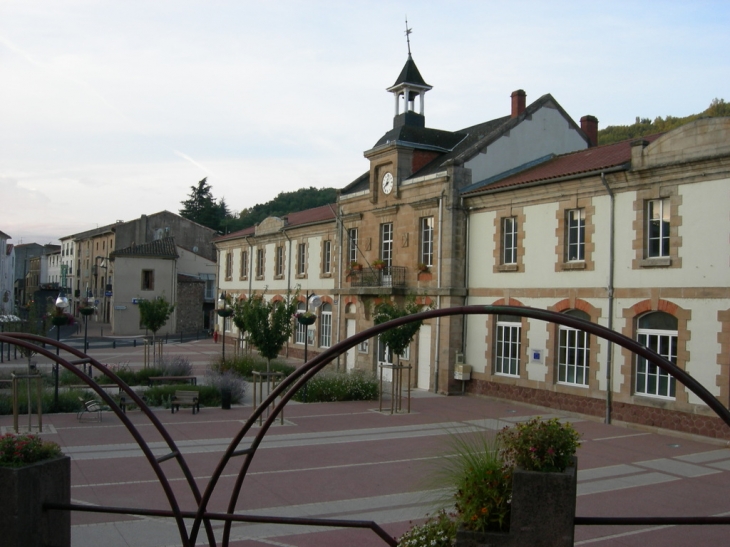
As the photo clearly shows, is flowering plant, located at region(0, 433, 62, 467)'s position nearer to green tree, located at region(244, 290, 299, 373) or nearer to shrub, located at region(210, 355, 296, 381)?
green tree, located at region(244, 290, 299, 373)

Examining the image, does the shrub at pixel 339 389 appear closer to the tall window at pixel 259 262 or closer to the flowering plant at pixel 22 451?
the flowering plant at pixel 22 451

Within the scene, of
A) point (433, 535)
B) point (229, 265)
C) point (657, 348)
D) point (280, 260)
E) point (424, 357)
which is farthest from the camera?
point (229, 265)

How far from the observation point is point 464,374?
24328 mm

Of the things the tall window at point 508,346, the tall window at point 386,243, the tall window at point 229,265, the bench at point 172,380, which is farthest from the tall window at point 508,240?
the tall window at point 229,265

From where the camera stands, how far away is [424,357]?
86.0 ft

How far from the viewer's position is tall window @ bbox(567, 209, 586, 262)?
819 inches

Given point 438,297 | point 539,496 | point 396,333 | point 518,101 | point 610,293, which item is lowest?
point 539,496

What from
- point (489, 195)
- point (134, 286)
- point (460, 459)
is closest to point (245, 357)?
point (489, 195)

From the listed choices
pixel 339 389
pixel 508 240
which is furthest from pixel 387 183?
pixel 339 389

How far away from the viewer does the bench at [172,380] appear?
22655mm

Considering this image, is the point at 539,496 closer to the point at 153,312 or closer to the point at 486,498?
the point at 486,498

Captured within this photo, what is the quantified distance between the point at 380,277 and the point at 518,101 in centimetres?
871

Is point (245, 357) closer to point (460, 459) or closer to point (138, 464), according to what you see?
Result: point (138, 464)

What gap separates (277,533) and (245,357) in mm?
19588
